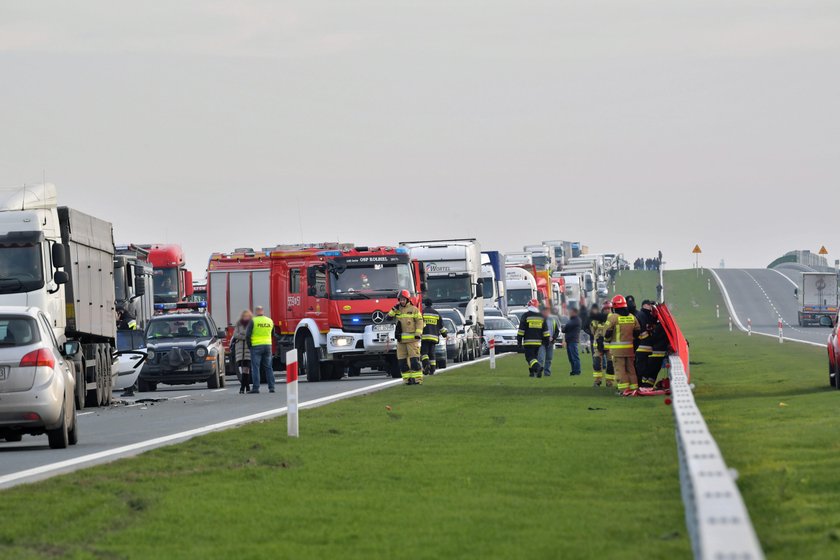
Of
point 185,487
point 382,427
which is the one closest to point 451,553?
point 185,487

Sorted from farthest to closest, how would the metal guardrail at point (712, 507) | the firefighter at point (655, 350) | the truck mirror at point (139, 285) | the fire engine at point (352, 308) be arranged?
the truck mirror at point (139, 285) < the fire engine at point (352, 308) < the firefighter at point (655, 350) < the metal guardrail at point (712, 507)

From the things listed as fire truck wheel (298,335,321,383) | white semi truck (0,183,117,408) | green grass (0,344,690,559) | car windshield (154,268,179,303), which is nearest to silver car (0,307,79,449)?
green grass (0,344,690,559)

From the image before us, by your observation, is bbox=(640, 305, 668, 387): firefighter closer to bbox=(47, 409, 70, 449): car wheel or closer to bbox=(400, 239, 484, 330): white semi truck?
bbox=(47, 409, 70, 449): car wheel

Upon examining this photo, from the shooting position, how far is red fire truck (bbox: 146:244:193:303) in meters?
54.9

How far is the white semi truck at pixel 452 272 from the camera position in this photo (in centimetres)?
4966

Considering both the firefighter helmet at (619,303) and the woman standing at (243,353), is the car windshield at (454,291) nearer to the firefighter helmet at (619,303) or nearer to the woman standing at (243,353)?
the woman standing at (243,353)

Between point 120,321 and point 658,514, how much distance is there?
28.2 m

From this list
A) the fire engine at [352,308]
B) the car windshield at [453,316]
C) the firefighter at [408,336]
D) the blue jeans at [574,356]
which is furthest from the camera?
the car windshield at [453,316]

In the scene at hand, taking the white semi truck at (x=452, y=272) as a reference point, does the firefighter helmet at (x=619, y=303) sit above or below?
below

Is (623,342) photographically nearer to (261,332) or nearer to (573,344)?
(261,332)

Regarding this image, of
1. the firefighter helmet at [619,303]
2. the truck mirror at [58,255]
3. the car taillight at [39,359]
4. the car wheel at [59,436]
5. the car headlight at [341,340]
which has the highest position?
the truck mirror at [58,255]

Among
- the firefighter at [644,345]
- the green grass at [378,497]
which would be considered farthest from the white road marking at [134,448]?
the firefighter at [644,345]

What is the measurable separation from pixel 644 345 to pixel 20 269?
32.1 feet

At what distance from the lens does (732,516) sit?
6.43 m
